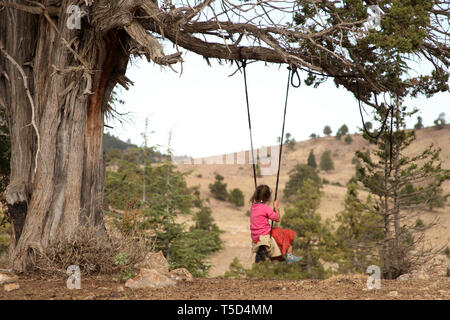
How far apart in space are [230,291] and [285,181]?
63834 millimetres

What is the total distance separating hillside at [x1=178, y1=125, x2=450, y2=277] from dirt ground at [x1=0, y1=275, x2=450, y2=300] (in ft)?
51.8

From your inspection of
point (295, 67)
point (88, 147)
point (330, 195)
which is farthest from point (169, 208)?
point (330, 195)

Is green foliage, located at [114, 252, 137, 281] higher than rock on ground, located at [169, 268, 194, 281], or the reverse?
green foliage, located at [114, 252, 137, 281]

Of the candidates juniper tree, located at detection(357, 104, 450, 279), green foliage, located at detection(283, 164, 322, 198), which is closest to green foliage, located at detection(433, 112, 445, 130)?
green foliage, located at detection(283, 164, 322, 198)

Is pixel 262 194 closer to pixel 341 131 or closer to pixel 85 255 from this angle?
pixel 85 255

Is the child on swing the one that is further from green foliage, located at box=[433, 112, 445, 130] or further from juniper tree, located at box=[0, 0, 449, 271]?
green foliage, located at box=[433, 112, 445, 130]

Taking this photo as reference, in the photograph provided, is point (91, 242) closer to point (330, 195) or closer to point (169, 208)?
point (169, 208)

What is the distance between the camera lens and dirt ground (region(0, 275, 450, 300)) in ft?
16.6

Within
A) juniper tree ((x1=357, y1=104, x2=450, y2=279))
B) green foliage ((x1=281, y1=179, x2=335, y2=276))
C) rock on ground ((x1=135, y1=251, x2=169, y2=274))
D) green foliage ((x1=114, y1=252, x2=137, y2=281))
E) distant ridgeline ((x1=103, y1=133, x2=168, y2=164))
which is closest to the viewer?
green foliage ((x1=114, y1=252, x2=137, y2=281))

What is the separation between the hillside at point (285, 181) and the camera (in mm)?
34438

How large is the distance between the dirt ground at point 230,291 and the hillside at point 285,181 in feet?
51.8

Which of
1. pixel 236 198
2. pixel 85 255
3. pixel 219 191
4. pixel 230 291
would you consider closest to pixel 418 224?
pixel 230 291

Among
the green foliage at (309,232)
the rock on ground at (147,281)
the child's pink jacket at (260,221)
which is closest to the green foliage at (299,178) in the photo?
the green foliage at (309,232)

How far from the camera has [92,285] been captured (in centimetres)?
570
